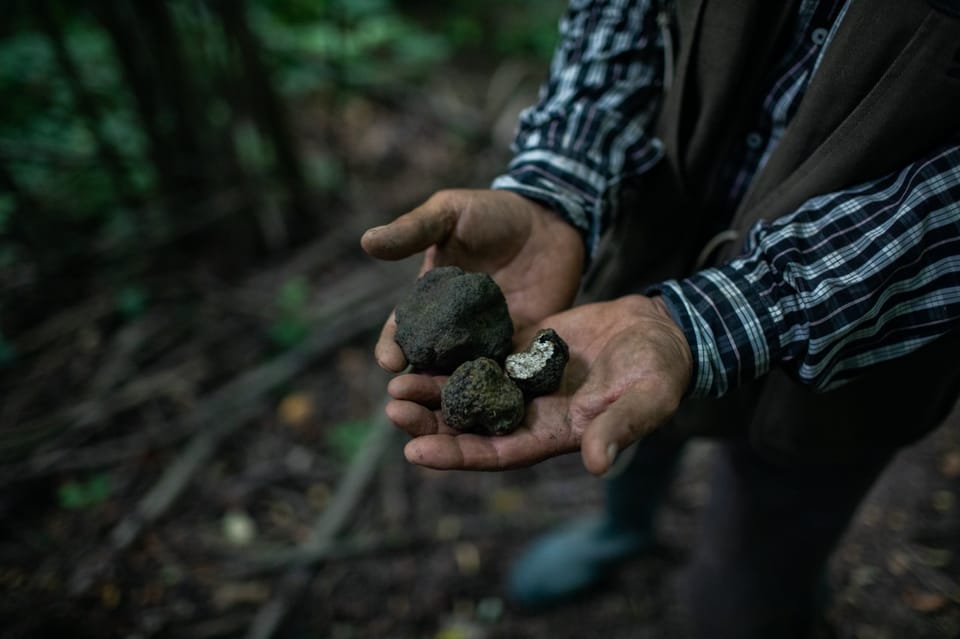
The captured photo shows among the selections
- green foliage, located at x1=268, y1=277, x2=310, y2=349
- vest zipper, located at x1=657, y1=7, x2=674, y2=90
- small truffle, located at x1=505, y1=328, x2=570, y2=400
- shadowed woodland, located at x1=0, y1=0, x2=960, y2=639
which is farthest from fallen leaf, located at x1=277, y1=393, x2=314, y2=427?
vest zipper, located at x1=657, y1=7, x2=674, y2=90

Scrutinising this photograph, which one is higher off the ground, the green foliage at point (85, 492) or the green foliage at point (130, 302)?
the green foliage at point (130, 302)

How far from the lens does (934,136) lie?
1339 millimetres

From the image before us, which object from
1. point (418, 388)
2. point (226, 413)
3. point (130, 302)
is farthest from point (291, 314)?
point (418, 388)

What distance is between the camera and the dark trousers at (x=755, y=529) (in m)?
2.07

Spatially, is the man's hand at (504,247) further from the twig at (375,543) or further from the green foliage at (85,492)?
the green foliage at (85,492)

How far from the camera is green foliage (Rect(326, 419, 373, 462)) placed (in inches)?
124

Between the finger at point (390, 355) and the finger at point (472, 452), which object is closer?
the finger at point (472, 452)

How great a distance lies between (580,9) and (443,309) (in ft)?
3.38

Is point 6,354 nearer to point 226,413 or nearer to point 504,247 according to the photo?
point 226,413

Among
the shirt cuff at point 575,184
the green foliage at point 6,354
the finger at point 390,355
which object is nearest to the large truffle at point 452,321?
the finger at point 390,355

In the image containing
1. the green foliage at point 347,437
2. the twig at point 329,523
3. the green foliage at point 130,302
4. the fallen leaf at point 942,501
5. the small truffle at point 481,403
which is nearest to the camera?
the small truffle at point 481,403

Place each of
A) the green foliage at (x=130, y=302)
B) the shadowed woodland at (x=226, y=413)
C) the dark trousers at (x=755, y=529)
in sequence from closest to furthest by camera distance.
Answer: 1. the dark trousers at (x=755, y=529)
2. the shadowed woodland at (x=226, y=413)
3. the green foliage at (x=130, y=302)

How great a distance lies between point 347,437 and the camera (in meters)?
3.20

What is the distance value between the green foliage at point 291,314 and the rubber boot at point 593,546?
67.3 inches
